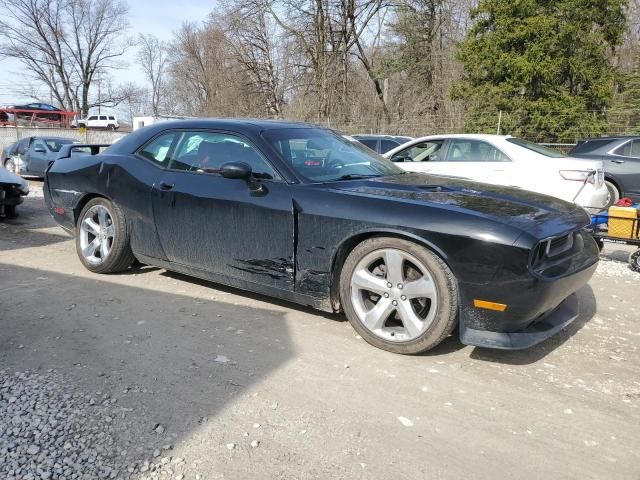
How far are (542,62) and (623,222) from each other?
1701cm

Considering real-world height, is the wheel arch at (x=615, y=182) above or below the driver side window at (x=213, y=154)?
below

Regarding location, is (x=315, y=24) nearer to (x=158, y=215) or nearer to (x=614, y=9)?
(x=614, y=9)

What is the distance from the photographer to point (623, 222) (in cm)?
571

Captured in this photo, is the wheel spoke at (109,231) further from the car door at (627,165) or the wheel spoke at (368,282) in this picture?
the car door at (627,165)

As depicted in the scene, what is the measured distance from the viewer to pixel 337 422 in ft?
8.76

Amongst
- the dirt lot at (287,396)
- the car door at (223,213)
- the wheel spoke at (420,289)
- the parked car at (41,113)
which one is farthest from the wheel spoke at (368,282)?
the parked car at (41,113)

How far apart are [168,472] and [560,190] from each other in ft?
23.3

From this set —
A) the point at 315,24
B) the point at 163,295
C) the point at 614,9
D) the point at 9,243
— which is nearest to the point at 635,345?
the point at 163,295

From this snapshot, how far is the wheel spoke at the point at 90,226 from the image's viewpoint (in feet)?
16.7

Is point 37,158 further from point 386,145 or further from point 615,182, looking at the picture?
point 615,182

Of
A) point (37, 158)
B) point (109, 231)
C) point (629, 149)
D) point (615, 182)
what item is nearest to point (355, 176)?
point (109, 231)

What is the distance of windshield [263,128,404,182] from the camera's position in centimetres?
404

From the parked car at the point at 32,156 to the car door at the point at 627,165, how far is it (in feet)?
42.7

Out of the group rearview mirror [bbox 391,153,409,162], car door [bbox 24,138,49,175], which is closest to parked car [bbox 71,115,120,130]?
car door [bbox 24,138,49,175]
